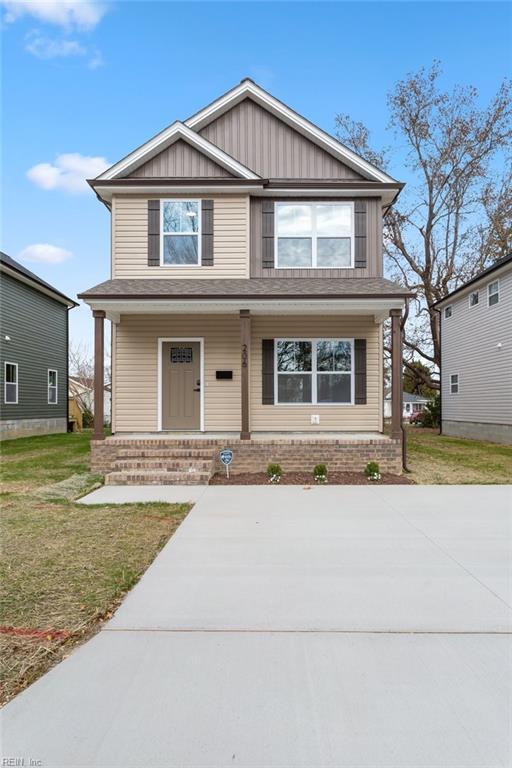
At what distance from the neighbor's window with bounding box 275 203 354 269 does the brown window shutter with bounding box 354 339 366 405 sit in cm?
190

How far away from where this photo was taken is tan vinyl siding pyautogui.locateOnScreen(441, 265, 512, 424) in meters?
14.3

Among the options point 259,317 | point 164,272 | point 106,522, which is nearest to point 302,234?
point 259,317

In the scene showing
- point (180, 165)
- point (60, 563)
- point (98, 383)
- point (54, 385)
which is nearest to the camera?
point (60, 563)

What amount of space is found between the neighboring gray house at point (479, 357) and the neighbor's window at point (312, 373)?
6589 millimetres

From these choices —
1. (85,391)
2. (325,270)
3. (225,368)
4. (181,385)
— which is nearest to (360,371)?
(325,270)

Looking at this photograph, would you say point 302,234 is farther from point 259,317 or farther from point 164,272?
point 164,272

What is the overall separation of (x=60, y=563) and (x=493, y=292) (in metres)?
15.1

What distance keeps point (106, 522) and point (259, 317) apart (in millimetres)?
6271

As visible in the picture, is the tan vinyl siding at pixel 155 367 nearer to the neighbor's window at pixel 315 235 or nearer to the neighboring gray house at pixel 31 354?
the neighbor's window at pixel 315 235

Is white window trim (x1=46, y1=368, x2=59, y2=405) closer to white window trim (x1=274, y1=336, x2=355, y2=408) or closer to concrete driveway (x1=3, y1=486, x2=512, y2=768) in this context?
white window trim (x1=274, y1=336, x2=355, y2=408)

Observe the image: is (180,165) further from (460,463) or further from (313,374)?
(460,463)

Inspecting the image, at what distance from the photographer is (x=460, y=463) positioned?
33.5 ft

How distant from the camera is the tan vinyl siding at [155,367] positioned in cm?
1045

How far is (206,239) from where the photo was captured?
10.3 m
